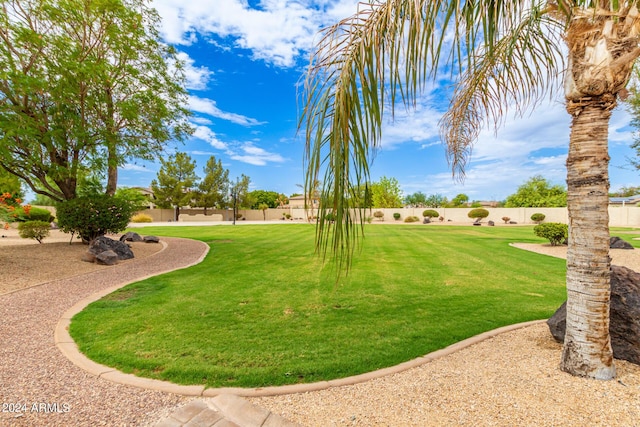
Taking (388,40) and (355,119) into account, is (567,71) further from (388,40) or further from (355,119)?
(355,119)

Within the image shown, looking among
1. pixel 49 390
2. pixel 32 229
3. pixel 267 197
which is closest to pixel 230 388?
pixel 49 390

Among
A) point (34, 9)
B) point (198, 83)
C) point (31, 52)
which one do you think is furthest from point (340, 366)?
point (198, 83)

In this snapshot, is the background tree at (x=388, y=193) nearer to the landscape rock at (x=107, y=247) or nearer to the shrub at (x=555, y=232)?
the shrub at (x=555, y=232)

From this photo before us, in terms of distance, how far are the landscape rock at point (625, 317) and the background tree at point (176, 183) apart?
35.4 m

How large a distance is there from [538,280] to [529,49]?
16.4 feet

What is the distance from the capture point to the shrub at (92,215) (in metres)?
8.63

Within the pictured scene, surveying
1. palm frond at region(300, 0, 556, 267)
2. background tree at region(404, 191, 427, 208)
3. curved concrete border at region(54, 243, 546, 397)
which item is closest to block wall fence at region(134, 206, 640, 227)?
curved concrete border at region(54, 243, 546, 397)

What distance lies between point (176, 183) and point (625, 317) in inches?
1428

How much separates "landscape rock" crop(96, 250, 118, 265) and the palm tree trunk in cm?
911

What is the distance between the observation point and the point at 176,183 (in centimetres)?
3278

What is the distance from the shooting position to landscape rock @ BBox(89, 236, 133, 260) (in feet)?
25.0

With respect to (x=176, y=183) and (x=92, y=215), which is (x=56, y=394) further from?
(x=176, y=183)

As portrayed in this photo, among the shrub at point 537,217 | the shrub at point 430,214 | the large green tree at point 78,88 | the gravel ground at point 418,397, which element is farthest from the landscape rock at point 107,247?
the shrub at point 537,217

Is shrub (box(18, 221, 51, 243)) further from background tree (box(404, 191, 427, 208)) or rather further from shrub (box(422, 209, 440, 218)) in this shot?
background tree (box(404, 191, 427, 208))
